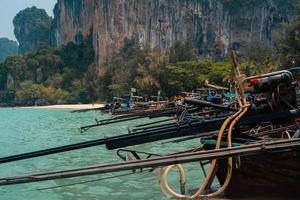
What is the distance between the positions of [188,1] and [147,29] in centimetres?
1025

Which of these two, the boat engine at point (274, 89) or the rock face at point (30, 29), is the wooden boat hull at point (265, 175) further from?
the rock face at point (30, 29)

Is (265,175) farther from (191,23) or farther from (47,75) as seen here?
(47,75)

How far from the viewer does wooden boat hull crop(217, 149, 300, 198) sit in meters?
7.70

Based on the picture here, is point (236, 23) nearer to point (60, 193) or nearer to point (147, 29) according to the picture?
point (147, 29)

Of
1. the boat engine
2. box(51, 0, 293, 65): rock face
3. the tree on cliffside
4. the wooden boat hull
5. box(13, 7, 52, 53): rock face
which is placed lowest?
the wooden boat hull

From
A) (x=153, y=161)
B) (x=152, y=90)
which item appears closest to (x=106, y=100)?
(x=152, y=90)

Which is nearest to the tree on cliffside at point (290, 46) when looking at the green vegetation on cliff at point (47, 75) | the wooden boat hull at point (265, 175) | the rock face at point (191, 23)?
the wooden boat hull at point (265, 175)

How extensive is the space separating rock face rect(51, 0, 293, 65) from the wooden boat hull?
6809 centimetres

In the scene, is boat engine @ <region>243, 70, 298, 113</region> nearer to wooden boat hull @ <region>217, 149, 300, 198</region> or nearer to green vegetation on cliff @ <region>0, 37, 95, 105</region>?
wooden boat hull @ <region>217, 149, 300, 198</region>

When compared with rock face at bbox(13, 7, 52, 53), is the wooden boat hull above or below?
below

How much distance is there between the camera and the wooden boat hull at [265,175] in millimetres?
7695

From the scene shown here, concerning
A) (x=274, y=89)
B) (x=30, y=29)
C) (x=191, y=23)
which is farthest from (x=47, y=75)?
(x=274, y=89)

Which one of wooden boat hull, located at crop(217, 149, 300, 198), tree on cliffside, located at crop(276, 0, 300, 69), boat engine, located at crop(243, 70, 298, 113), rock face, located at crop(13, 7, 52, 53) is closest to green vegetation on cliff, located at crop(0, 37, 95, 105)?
rock face, located at crop(13, 7, 52, 53)

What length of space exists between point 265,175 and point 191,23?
82.3 meters
